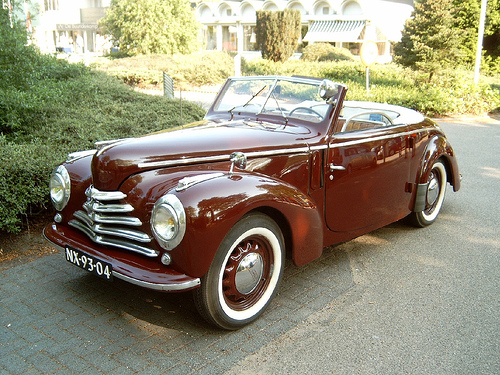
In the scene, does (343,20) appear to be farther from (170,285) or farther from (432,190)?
(170,285)

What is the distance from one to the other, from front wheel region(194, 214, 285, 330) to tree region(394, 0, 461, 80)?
16568mm

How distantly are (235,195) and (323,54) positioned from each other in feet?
89.4

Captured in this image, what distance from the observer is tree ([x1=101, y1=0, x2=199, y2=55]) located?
26.8 metres

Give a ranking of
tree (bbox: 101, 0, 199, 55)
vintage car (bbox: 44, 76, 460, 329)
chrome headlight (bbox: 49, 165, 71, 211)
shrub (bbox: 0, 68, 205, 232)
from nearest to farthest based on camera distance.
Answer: vintage car (bbox: 44, 76, 460, 329) < chrome headlight (bbox: 49, 165, 71, 211) < shrub (bbox: 0, 68, 205, 232) < tree (bbox: 101, 0, 199, 55)

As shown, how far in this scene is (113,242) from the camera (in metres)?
3.40

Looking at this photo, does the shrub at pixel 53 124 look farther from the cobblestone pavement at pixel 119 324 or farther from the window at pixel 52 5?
the window at pixel 52 5

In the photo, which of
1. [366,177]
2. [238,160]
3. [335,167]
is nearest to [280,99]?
[335,167]

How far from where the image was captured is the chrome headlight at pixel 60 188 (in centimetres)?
390

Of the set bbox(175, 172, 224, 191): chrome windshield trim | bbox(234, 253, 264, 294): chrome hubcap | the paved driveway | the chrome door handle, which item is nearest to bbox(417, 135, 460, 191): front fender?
the paved driveway

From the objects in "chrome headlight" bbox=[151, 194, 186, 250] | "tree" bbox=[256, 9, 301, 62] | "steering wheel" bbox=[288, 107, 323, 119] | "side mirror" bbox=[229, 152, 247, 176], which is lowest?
"chrome headlight" bbox=[151, 194, 186, 250]

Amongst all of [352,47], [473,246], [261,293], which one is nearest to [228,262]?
[261,293]

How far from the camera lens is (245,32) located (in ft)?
155

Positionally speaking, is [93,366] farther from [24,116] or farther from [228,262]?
[24,116]

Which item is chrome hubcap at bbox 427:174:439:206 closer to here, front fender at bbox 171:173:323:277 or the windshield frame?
the windshield frame
